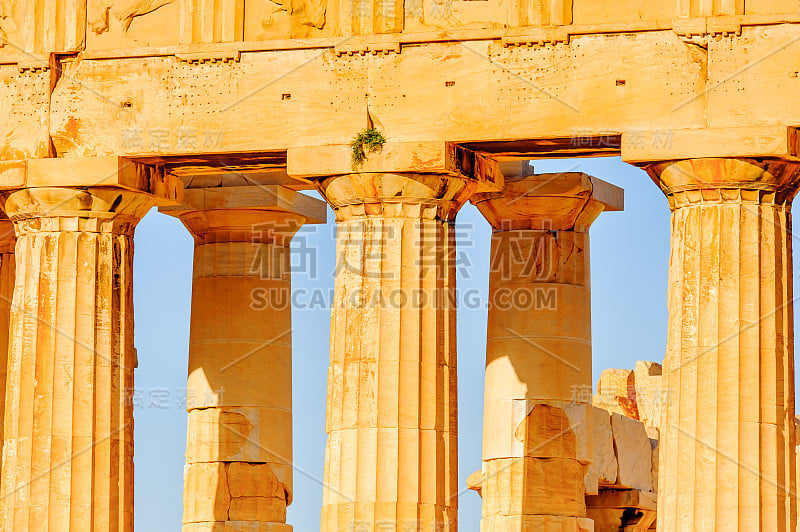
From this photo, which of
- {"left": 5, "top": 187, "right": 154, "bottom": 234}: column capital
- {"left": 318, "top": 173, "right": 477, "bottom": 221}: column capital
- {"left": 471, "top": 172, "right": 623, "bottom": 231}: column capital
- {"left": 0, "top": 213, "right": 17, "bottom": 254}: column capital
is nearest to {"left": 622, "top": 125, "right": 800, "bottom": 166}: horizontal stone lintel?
{"left": 318, "top": 173, "right": 477, "bottom": 221}: column capital

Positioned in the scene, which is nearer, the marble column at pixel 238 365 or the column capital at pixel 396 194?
the column capital at pixel 396 194

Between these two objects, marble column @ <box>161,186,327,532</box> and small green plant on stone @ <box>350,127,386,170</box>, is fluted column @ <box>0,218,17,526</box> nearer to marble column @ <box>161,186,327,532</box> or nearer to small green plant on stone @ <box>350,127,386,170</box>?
marble column @ <box>161,186,327,532</box>

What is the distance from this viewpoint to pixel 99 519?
5216 cm

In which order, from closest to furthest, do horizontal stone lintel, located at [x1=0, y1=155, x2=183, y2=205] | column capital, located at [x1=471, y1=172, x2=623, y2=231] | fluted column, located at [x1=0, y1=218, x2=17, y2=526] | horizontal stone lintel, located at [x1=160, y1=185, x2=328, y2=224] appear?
horizontal stone lintel, located at [x1=0, y1=155, x2=183, y2=205] < column capital, located at [x1=471, y1=172, x2=623, y2=231] < fluted column, located at [x1=0, y1=218, x2=17, y2=526] < horizontal stone lintel, located at [x1=160, y1=185, x2=328, y2=224]

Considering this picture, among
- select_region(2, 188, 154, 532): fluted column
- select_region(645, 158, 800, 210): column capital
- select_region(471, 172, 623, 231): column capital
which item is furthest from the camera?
select_region(471, 172, 623, 231): column capital

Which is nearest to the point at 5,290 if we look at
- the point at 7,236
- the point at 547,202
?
the point at 7,236

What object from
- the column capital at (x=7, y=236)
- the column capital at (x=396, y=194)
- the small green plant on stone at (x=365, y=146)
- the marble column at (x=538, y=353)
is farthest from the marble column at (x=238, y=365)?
the small green plant on stone at (x=365, y=146)

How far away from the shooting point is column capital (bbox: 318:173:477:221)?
51.0 m

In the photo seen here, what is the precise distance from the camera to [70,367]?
52531 mm

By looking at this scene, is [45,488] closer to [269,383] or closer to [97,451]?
[97,451]

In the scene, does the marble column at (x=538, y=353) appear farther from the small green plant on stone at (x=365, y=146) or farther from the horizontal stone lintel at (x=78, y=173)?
the horizontal stone lintel at (x=78, y=173)

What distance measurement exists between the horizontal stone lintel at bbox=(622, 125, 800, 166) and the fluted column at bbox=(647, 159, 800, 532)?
21cm

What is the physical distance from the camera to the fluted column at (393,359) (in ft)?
165

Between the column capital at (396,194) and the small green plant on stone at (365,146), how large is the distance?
0.30 meters
